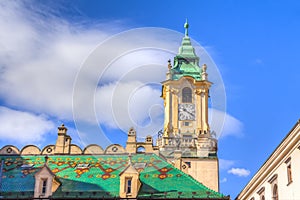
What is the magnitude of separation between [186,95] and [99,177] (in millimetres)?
46386

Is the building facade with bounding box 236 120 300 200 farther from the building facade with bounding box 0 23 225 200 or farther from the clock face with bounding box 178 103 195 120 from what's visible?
the clock face with bounding box 178 103 195 120

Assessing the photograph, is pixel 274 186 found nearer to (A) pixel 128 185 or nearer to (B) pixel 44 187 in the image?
(A) pixel 128 185

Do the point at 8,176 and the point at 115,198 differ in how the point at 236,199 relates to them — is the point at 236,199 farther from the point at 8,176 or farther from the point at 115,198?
the point at 8,176

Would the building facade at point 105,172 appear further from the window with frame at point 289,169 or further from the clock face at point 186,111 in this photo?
the clock face at point 186,111

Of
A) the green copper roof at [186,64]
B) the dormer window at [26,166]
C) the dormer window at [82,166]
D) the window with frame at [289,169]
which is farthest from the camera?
the green copper roof at [186,64]

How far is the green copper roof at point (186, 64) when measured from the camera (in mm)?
100938

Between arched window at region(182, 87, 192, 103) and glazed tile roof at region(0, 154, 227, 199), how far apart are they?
1552 inches

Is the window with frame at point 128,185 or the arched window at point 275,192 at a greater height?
the window with frame at point 128,185

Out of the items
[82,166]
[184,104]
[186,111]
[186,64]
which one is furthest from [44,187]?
[186,64]

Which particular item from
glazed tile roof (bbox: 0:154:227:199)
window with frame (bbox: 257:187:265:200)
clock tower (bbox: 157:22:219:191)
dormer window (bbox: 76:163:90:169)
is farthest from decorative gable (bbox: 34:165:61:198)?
clock tower (bbox: 157:22:219:191)

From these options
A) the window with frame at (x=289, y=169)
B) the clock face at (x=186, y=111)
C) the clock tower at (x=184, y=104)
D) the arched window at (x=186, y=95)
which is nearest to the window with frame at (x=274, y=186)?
the window with frame at (x=289, y=169)

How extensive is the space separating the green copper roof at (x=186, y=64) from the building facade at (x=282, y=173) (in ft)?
180

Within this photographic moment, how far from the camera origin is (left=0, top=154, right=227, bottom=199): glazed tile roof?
2060 inches

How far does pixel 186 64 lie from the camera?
10325cm
